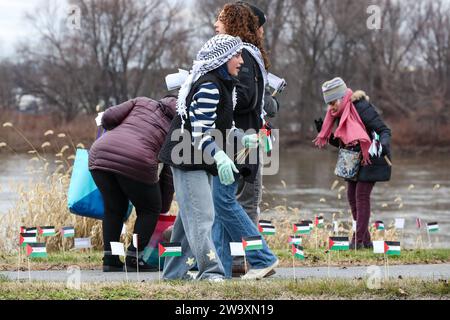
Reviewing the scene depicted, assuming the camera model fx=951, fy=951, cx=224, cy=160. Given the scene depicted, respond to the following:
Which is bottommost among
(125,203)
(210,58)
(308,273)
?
(308,273)

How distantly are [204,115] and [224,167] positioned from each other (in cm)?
39

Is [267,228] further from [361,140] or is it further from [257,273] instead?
[361,140]

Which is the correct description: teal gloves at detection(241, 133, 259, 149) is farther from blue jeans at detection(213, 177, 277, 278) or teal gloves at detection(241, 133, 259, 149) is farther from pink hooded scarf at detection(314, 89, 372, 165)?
pink hooded scarf at detection(314, 89, 372, 165)

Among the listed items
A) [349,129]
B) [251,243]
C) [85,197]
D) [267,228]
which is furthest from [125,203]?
[349,129]

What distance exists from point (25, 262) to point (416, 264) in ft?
11.4

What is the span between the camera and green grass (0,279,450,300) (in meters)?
5.93

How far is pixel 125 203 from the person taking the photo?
803cm

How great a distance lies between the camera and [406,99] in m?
48.6

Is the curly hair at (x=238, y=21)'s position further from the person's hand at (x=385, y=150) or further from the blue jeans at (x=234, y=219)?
the person's hand at (x=385, y=150)

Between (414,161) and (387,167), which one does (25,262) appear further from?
(414,161)

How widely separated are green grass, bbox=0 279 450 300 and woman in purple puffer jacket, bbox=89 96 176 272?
5.31 ft

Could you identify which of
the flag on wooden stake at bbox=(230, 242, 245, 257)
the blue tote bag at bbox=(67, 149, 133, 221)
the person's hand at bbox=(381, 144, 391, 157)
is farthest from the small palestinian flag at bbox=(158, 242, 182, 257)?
the person's hand at bbox=(381, 144, 391, 157)

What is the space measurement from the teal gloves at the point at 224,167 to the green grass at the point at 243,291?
27.7 inches
